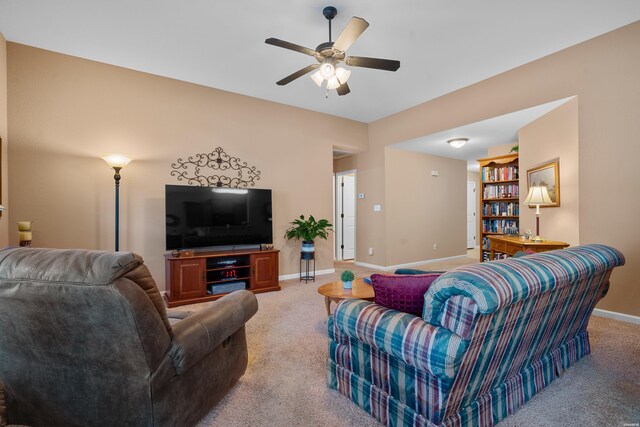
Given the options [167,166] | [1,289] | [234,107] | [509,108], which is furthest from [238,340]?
[509,108]

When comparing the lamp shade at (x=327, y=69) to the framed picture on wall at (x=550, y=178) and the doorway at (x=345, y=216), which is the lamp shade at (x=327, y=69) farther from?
the doorway at (x=345, y=216)

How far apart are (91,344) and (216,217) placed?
2906mm

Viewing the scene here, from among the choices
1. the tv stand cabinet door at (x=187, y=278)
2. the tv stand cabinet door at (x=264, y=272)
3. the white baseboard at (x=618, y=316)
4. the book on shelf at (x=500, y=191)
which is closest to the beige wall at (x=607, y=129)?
the white baseboard at (x=618, y=316)

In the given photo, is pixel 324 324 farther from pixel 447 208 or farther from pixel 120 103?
pixel 447 208

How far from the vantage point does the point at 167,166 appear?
396 cm

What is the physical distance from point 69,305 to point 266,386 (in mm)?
1270

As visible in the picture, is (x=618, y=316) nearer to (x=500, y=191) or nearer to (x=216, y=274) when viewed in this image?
(x=500, y=191)

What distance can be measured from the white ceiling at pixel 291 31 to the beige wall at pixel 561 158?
80 cm

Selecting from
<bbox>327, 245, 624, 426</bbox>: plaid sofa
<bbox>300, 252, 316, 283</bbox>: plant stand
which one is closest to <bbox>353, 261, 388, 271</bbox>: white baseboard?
<bbox>300, 252, 316, 283</bbox>: plant stand

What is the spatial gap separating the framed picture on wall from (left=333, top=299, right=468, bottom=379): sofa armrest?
333 cm

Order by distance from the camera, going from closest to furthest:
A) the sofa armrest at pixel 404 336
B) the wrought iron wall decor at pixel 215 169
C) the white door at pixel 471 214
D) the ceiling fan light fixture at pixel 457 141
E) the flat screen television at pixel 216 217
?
the sofa armrest at pixel 404 336
the flat screen television at pixel 216 217
the wrought iron wall decor at pixel 215 169
the ceiling fan light fixture at pixel 457 141
the white door at pixel 471 214

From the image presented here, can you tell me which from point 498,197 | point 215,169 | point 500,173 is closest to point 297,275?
point 215,169

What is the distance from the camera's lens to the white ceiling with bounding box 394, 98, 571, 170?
151 inches

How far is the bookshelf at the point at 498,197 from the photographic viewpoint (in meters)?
5.36
